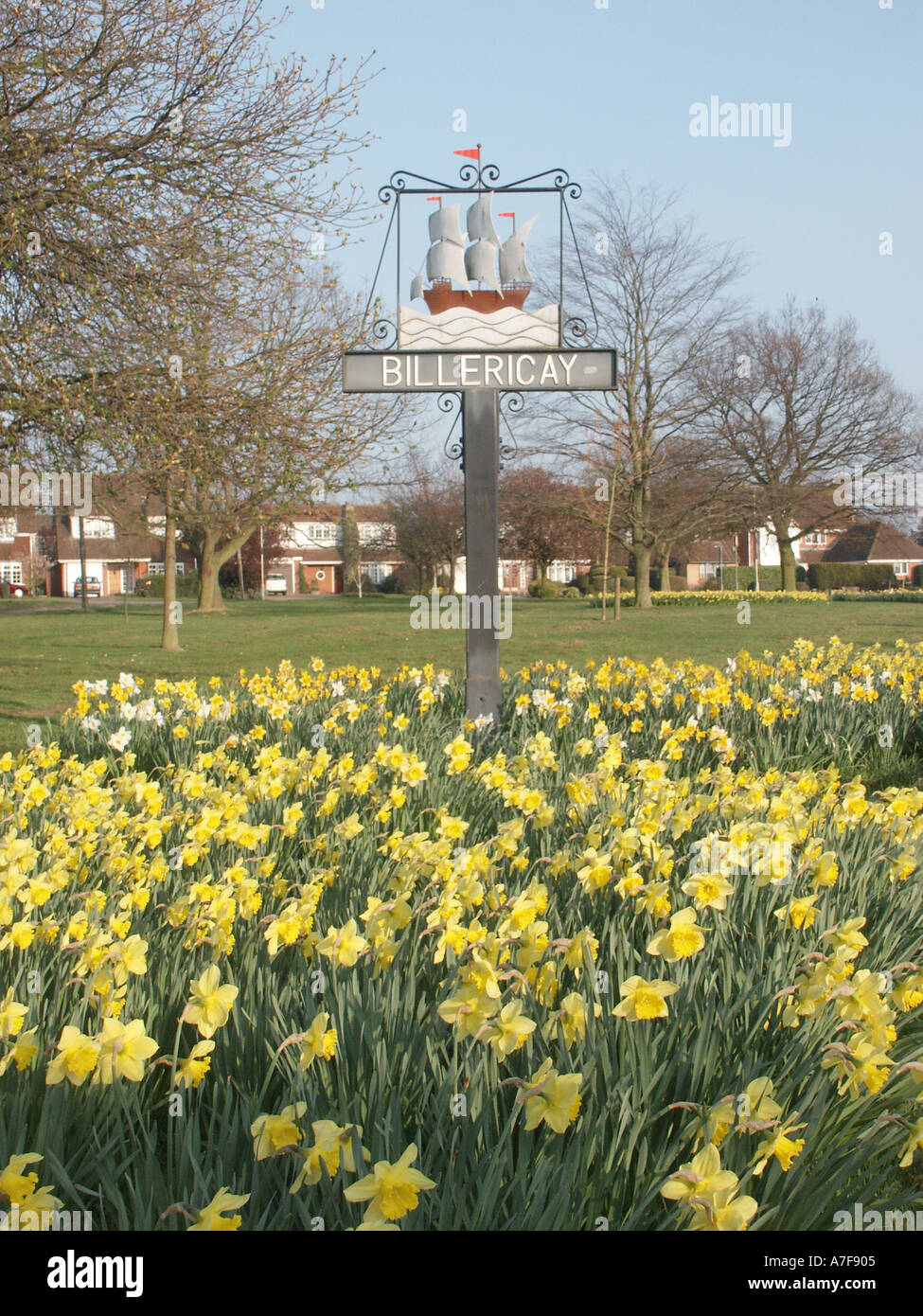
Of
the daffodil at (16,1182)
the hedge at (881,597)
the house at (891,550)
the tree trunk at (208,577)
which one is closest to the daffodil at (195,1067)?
the daffodil at (16,1182)

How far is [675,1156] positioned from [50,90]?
8777 mm

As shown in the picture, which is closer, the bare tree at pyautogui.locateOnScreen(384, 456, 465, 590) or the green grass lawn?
the green grass lawn

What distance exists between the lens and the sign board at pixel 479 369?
6.21 metres

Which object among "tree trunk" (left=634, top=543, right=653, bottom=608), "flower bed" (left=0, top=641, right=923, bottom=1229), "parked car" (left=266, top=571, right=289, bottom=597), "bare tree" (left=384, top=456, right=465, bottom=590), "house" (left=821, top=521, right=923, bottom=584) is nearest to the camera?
"flower bed" (left=0, top=641, right=923, bottom=1229)

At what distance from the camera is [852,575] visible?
48.4m

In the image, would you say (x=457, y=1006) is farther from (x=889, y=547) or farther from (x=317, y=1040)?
(x=889, y=547)

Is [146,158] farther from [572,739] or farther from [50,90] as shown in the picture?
[572,739]

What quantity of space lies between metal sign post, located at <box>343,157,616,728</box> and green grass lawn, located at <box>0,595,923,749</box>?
3558 millimetres

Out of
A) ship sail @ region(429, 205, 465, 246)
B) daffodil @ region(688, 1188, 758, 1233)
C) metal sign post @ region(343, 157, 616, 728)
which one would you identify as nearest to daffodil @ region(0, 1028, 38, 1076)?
daffodil @ region(688, 1188, 758, 1233)

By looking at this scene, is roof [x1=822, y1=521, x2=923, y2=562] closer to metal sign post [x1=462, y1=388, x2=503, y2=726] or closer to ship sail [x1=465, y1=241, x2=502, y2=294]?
ship sail [x1=465, y1=241, x2=502, y2=294]

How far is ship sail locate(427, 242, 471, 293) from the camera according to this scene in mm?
6500

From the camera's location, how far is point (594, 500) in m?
29.2

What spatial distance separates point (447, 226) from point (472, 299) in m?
0.54
